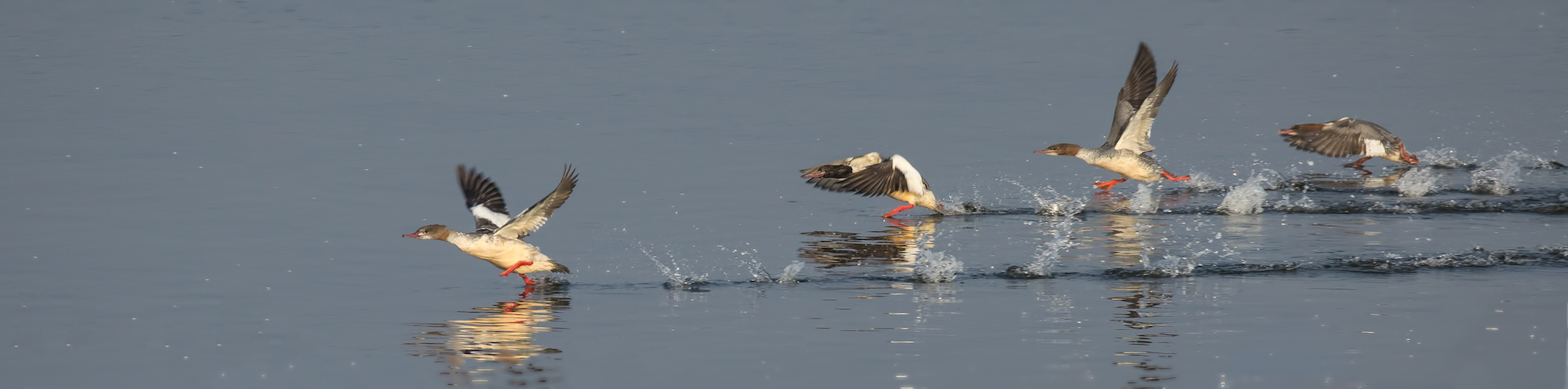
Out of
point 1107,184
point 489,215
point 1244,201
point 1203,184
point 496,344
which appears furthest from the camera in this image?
point 1107,184

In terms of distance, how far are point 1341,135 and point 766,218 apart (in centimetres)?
594

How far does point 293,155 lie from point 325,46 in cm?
1118

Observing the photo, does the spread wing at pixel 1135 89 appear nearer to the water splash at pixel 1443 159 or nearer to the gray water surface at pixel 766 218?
the gray water surface at pixel 766 218

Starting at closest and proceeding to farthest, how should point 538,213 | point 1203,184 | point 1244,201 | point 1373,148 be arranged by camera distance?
point 538,213
point 1244,201
point 1203,184
point 1373,148

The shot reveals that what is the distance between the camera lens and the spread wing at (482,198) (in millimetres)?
11703

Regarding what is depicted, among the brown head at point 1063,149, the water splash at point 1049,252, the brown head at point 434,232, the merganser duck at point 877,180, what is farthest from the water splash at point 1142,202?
the brown head at point 434,232

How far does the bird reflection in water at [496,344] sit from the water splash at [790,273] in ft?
4.37

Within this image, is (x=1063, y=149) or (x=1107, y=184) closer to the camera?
(x=1107, y=184)

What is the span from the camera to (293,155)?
15969 mm

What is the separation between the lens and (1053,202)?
14016 mm

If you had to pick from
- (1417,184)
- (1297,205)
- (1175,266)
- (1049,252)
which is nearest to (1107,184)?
(1297,205)

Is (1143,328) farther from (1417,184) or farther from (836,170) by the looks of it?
(1417,184)

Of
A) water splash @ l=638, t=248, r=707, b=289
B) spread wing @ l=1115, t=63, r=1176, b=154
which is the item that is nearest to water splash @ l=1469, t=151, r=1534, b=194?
spread wing @ l=1115, t=63, r=1176, b=154

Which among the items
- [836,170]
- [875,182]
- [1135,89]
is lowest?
[875,182]
